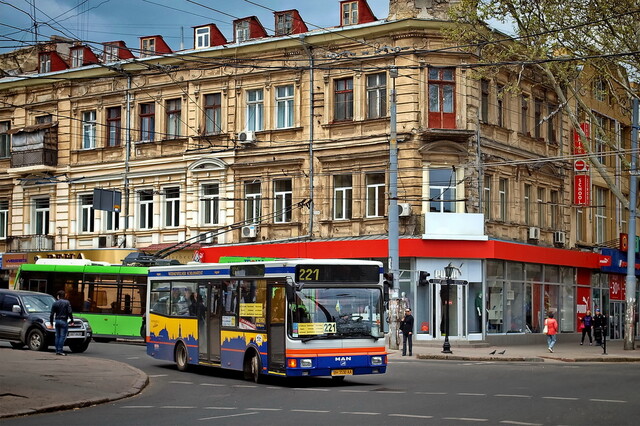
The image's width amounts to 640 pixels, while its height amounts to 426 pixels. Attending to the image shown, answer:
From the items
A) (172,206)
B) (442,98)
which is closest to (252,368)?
(442,98)

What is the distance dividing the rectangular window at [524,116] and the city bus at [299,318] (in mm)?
25356

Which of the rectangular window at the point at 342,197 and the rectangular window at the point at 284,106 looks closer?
the rectangular window at the point at 342,197

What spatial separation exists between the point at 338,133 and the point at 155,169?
A: 995 centimetres

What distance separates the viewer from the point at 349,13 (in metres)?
43.0

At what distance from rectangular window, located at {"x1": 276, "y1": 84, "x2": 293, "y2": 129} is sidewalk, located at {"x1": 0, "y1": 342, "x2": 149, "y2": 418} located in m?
19.0

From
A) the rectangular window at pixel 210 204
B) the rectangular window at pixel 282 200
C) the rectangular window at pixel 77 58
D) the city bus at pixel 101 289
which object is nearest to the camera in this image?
the city bus at pixel 101 289

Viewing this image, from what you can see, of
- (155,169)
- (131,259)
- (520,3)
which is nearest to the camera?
(520,3)

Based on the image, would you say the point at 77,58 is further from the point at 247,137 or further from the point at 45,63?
the point at 247,137

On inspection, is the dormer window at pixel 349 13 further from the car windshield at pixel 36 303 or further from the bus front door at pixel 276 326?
the bus front door at pixel 276 326

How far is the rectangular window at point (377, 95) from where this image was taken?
4122cm

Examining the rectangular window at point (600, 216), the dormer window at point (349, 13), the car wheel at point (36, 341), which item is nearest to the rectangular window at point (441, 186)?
the dormer window at point (349, 13)

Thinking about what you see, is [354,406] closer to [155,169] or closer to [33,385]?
[33,385]

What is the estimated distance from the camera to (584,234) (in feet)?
171

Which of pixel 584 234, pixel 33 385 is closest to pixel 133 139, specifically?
pixel 584 234
